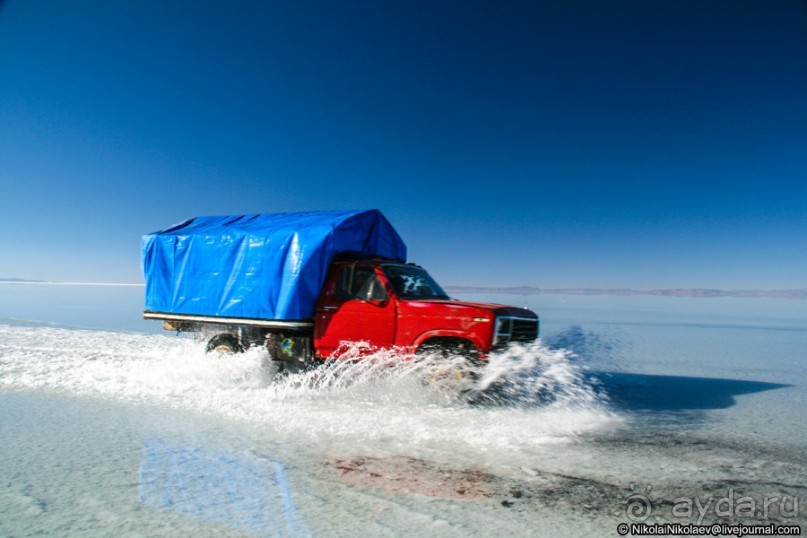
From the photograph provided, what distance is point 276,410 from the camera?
5395mm

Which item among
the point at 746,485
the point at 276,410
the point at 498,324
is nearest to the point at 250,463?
the point at 276,410

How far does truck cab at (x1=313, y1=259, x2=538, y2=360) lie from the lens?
579 centimetres

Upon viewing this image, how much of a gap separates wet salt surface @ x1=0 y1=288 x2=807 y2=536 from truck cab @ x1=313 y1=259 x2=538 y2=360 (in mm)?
388

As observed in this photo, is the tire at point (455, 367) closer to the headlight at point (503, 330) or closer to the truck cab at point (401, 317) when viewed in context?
the truck cab at point (401, 317)

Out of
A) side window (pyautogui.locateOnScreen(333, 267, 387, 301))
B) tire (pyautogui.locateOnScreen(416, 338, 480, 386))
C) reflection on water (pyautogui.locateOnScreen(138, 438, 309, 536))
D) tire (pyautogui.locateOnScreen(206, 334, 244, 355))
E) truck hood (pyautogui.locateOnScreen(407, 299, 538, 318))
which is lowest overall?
reflection on water (pyautogui.locateOnScreen(138, 438, 309, 536))

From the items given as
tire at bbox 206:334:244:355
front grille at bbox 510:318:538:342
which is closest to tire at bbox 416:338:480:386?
front grille at bbox 510:318:538:342

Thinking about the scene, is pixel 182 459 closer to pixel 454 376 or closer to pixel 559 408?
pixel 454 376

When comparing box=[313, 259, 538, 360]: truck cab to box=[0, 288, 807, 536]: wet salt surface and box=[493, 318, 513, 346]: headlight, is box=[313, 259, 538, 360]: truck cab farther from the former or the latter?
box=[0, 288, 807, 536]: wet salt surface

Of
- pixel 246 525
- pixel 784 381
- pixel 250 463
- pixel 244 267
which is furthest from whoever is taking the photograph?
pixel 784 381

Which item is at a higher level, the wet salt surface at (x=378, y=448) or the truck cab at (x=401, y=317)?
the truck cab at (x=401, y=317)

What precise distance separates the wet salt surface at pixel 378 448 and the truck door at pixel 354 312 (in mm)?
468

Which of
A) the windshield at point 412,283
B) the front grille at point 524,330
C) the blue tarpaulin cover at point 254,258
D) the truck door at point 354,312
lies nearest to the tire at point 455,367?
the front grille at point 524,330

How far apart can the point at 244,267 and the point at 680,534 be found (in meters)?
6.65

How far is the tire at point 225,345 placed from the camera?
757 centimetres
